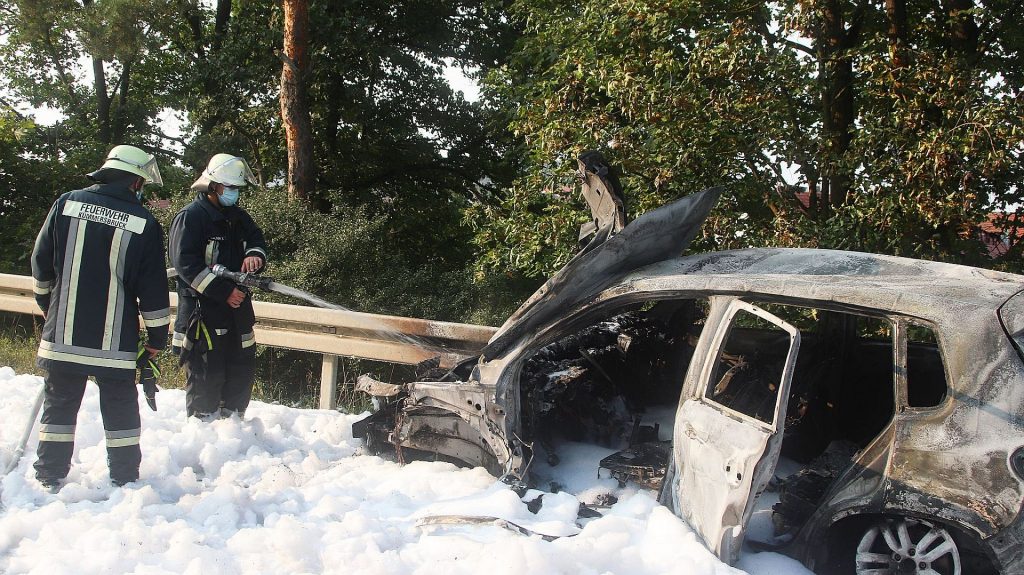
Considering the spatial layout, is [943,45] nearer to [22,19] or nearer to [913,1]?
[913,1]

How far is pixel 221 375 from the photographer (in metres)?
5.28

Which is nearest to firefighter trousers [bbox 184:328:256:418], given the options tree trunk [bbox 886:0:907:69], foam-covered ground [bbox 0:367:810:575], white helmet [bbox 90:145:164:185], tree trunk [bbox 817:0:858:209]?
foam-covered ground [bbox 0:367:810:575]

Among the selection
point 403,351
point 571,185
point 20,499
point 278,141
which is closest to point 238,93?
point 278,141

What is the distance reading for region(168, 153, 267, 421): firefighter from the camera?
507 centimetres

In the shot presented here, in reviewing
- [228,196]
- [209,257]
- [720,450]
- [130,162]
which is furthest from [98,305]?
[720,450]

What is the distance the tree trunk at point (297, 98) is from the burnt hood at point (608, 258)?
7263mm

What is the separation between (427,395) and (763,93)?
430cm

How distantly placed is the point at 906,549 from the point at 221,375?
4.41m

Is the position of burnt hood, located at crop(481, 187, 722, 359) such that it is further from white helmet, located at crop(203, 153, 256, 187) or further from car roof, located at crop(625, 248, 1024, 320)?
white helmet, located at crop(203, 153, 256, 187)

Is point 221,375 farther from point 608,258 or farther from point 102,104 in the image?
point 102,104

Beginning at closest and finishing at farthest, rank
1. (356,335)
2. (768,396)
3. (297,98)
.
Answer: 1. (768,396)
2. (356,335)
3. (297,98)

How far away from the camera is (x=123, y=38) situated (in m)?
12.8

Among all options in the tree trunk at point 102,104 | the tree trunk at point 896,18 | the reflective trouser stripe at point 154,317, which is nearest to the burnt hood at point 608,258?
the reflective trouser stripe at point 154,317

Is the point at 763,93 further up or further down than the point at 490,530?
further up
